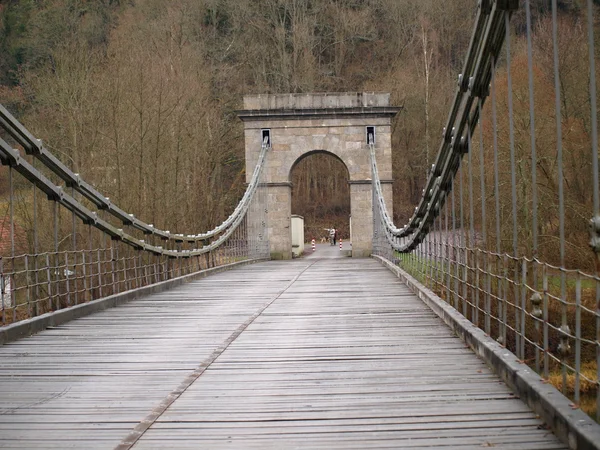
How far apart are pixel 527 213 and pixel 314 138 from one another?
12239 mm

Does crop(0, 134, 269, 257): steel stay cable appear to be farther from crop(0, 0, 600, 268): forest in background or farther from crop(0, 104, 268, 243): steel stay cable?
crop(0, 0, 600, 268): forest in background

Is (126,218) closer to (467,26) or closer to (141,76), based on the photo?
(141,76)

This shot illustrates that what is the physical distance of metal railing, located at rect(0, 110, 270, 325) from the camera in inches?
302

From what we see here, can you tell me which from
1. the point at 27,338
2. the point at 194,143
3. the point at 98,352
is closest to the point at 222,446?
the point at 98,352

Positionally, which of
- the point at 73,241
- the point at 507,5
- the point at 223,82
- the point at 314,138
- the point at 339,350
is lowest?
the point at 339,350

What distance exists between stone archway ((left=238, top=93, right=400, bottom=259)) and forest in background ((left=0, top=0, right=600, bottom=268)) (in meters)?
1.36

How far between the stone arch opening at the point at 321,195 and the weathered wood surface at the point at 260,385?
33363 millimetres

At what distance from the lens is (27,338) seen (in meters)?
A: 6.79

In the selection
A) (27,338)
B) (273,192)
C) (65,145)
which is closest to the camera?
(27,338)

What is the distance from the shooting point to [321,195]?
42.5 meters

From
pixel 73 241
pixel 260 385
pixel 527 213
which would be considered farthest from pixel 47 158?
pixel 527 213

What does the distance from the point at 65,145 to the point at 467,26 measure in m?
23.4

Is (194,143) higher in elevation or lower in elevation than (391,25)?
lower

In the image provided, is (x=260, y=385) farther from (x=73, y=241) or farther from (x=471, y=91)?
(x=73, y=241)
